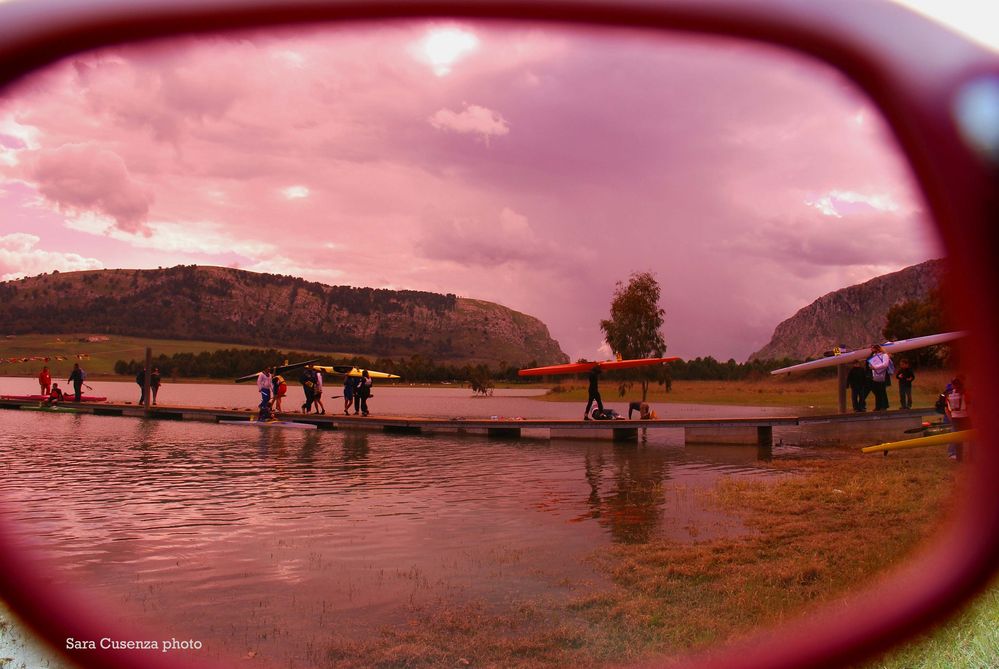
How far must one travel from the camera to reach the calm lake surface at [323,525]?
4828 millimetres

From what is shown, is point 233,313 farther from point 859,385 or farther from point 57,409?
point 859,385

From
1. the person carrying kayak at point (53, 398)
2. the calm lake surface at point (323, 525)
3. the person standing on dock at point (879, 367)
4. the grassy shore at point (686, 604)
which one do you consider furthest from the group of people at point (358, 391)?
the grassy shore at point (686, 604)

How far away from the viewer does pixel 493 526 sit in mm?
7508

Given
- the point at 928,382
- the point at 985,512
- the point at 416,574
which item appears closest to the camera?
the point at 985,512

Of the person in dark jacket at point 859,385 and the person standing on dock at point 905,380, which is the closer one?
the person standing on dock at point 905,380

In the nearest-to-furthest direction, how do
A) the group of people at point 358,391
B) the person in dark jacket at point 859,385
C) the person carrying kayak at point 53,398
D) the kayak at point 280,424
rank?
the person in dark jacket at point 859,385 < the kayak at point 280,424 < the group of people at point 358,391 < the person carrying kayak at point 53,398

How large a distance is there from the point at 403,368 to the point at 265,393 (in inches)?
922

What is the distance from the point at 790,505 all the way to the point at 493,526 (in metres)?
3.09

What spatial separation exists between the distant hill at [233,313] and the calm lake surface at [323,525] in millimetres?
37110

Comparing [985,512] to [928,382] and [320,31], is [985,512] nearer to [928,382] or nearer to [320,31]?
[320,31]

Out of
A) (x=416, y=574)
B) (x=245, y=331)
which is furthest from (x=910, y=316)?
(x=245, y=331)

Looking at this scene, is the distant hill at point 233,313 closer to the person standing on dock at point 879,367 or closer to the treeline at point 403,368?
the treeline at point 403,368

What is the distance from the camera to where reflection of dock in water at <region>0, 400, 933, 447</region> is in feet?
51.7

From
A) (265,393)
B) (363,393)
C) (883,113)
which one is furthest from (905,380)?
(265,393)
